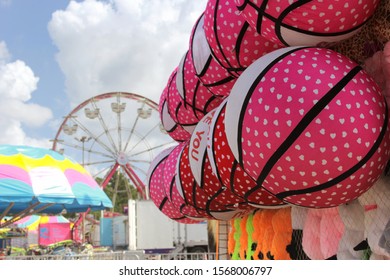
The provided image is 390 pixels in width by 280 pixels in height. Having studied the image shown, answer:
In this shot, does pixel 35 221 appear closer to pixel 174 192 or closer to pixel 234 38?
pixel 174 192

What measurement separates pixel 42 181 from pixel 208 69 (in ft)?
18.8

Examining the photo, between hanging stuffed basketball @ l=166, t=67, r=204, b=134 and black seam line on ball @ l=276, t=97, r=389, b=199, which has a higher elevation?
hanging stuffed basketball @ l=166, t=67, r=204, b=134

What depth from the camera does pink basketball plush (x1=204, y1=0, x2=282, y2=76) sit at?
2623 millimetres

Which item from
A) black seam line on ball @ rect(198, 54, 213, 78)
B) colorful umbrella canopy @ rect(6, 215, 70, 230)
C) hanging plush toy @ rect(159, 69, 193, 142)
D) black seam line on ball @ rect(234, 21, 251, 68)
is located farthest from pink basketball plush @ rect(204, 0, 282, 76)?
colorful umbrella canopy @ rect(6, 215, 70, 230)

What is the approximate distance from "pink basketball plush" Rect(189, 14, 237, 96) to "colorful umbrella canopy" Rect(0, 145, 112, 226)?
17.2 ft

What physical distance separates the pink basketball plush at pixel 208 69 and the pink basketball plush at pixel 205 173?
0.20 m

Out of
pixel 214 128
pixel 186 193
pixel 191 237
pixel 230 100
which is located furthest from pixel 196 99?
pixel 191 237

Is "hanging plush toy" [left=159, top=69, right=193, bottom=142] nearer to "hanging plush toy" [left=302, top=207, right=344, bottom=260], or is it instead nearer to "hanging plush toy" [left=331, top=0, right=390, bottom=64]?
"hanging plush toy" [left=302, top=207, right=344, bottom=260]

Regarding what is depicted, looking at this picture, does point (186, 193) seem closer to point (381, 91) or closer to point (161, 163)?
point (161, 163)

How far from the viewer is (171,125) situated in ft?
14.7

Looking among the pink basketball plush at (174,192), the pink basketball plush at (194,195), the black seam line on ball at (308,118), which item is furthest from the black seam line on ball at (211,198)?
the black seam line on ball at (308,118)

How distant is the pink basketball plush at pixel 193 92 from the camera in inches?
140

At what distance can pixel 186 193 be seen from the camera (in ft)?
11.3

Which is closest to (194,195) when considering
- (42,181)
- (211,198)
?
(211,198)
